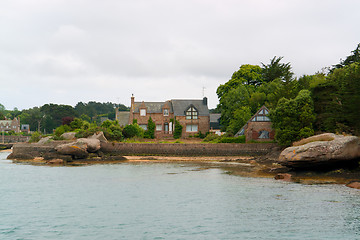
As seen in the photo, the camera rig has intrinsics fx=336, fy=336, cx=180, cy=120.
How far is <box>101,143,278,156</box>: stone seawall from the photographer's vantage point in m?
49.7

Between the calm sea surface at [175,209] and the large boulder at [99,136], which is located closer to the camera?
the calm sea surface at [175,209]

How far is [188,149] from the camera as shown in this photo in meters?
51.1

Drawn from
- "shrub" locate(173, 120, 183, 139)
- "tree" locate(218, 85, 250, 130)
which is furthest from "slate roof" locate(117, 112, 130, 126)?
"tree" locate(218, 85, 250, 130)

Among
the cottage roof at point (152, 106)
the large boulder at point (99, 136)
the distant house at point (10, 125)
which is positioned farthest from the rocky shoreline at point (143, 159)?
the distant house at point (10, 125)

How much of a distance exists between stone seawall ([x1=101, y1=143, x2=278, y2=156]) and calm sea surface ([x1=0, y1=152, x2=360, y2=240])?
19416 mm

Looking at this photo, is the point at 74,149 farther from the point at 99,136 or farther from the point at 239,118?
the point at 239,118

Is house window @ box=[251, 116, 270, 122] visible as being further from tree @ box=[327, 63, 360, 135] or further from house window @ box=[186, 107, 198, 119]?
house window @ box=[186, 107, 198, 119]

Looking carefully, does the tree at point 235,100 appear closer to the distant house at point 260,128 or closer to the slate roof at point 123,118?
the distant house at point 260,128

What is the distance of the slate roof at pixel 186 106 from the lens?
71.2m

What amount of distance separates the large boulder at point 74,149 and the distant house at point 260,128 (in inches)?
972

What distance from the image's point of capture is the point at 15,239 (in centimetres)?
1440

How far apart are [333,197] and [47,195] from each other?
64.6 feet

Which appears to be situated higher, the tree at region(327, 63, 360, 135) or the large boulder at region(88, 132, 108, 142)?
the tree at region(327, 63, 360, 135)

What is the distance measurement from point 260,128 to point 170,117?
78.9 feet
